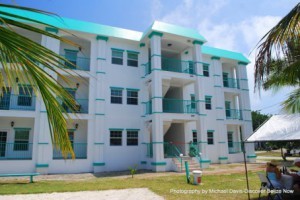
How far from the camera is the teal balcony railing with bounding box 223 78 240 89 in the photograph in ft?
82.2

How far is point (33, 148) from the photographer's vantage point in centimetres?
1588

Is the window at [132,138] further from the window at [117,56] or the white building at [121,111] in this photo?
the window at [117,56]

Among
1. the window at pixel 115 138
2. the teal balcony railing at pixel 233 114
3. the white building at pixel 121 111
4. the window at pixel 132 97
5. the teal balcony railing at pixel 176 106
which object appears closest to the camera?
the white building at pixel 121 111

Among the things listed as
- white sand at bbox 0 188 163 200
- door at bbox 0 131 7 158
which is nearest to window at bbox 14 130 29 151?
door at bbox 0 131 7 158

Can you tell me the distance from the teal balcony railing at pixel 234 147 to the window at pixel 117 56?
1404cm

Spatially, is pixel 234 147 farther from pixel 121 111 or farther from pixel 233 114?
pixel 121 111

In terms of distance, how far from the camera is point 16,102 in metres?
17.1

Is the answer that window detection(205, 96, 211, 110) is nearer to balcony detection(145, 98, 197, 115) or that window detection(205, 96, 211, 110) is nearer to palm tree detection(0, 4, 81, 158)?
balcony detection(145, 98, 197, 115)

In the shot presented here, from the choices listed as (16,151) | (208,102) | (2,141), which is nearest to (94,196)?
(16,151)

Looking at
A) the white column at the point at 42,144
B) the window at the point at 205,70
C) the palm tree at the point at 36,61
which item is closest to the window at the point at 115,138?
the white column at the point at 42,144

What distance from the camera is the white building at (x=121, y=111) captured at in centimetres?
1644

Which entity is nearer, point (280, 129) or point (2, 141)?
point (280, 129)

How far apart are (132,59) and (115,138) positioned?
6863 millimetres

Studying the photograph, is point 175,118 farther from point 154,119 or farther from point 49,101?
point 49,101
